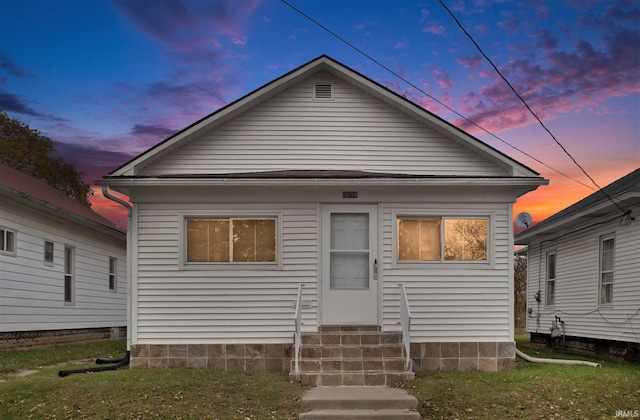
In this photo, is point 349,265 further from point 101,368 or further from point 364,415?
point 101,368

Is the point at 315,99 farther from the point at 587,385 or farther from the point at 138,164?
the point at 587,385

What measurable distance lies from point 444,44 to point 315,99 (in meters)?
3.80

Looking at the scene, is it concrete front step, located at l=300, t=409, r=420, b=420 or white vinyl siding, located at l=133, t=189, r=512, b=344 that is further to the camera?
white vinyl siding, located at l=133, t=189, r=512, b=344

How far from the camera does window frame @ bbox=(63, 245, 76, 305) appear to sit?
18.3m

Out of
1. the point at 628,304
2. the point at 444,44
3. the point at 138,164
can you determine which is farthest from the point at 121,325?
the point at 628,304

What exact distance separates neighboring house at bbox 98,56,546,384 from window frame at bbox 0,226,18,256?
457cm

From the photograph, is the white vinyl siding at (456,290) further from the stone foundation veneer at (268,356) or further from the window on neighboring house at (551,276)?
the window on neighboring house at (551,276)

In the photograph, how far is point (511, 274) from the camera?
38.9 ft

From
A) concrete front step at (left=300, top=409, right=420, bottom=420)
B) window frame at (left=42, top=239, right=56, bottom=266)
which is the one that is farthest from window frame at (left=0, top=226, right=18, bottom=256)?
concrete front step at (left=300, top=409, right=420, bottom=420)

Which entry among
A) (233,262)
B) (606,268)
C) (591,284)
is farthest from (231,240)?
(591,284)

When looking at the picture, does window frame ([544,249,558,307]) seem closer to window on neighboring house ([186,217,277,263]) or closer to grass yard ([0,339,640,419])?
Answer: grass yard ([0,339,640,419])

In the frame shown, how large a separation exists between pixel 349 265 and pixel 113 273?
1290 cm

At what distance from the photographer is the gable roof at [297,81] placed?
474 inches

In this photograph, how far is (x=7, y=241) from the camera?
1483cm
